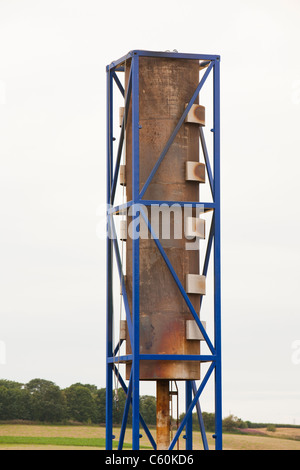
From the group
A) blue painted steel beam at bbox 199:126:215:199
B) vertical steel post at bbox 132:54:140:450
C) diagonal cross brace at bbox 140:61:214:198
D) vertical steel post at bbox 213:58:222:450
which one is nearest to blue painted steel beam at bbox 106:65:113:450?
vertical steel post at bbox 132:54:140:450

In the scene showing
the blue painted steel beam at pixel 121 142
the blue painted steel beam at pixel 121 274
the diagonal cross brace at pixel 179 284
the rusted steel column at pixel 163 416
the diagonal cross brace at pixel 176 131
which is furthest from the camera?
the blue painted steel beam at pixel 121 142

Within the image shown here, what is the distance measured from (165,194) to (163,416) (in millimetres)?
6445

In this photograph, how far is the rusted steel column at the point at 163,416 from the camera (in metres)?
33.8

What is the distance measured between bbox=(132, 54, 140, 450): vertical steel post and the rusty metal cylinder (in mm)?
521

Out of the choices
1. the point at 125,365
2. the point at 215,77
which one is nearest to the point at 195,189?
the point at 215,77

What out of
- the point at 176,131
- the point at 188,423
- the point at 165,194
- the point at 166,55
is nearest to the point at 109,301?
the point at 165,194

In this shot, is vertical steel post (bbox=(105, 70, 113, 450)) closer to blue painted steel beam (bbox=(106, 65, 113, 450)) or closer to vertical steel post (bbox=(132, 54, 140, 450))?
blue painted steel beam (bbox=(106, 65, 113, 450))

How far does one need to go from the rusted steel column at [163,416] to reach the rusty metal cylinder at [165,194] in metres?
0.78

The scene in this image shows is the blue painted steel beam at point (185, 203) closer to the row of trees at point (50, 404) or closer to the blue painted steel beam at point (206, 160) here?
the blue painted steel beam at point (206, 160)

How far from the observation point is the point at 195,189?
34562mm

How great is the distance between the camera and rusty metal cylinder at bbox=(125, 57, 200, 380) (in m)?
33.4

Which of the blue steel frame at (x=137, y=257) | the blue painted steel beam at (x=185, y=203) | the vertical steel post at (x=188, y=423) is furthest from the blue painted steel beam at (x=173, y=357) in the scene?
the blue painted steel beam at (x=185, y=203)

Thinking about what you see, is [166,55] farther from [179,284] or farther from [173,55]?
[179,284]

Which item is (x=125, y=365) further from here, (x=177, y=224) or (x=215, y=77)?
(x=215, y=77)
